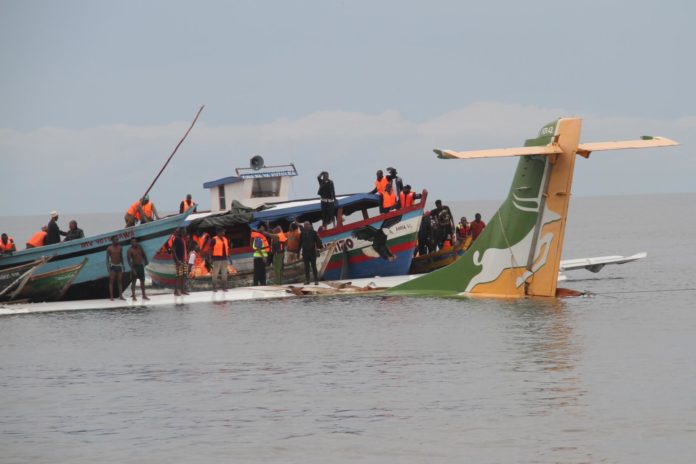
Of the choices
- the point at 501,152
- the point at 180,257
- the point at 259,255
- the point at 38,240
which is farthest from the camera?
the point at 259,255

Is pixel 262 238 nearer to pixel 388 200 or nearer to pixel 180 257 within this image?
pixel 180 257

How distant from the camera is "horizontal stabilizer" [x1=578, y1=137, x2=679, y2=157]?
23094 mm

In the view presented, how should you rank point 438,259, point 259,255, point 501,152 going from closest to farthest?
point 501,152 → point 259,255 → point 438,259

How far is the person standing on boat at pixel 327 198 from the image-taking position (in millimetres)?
33281

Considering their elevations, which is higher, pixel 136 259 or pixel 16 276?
pixel 136 259

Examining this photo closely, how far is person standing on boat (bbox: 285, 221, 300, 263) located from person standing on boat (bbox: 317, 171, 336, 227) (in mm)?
1546

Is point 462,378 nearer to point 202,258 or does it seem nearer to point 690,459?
point 690,459

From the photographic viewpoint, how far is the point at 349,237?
110ft

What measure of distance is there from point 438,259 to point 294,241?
5.08m

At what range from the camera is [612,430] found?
1490cm

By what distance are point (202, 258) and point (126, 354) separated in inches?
429

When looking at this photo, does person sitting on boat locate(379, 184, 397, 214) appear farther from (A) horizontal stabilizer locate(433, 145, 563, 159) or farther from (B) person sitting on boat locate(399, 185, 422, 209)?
(A) horizontal stabilizer locate(433, 145, 563, 159)

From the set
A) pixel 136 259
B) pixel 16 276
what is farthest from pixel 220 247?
pixel 16 276

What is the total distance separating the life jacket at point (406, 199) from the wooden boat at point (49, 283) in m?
9.75
